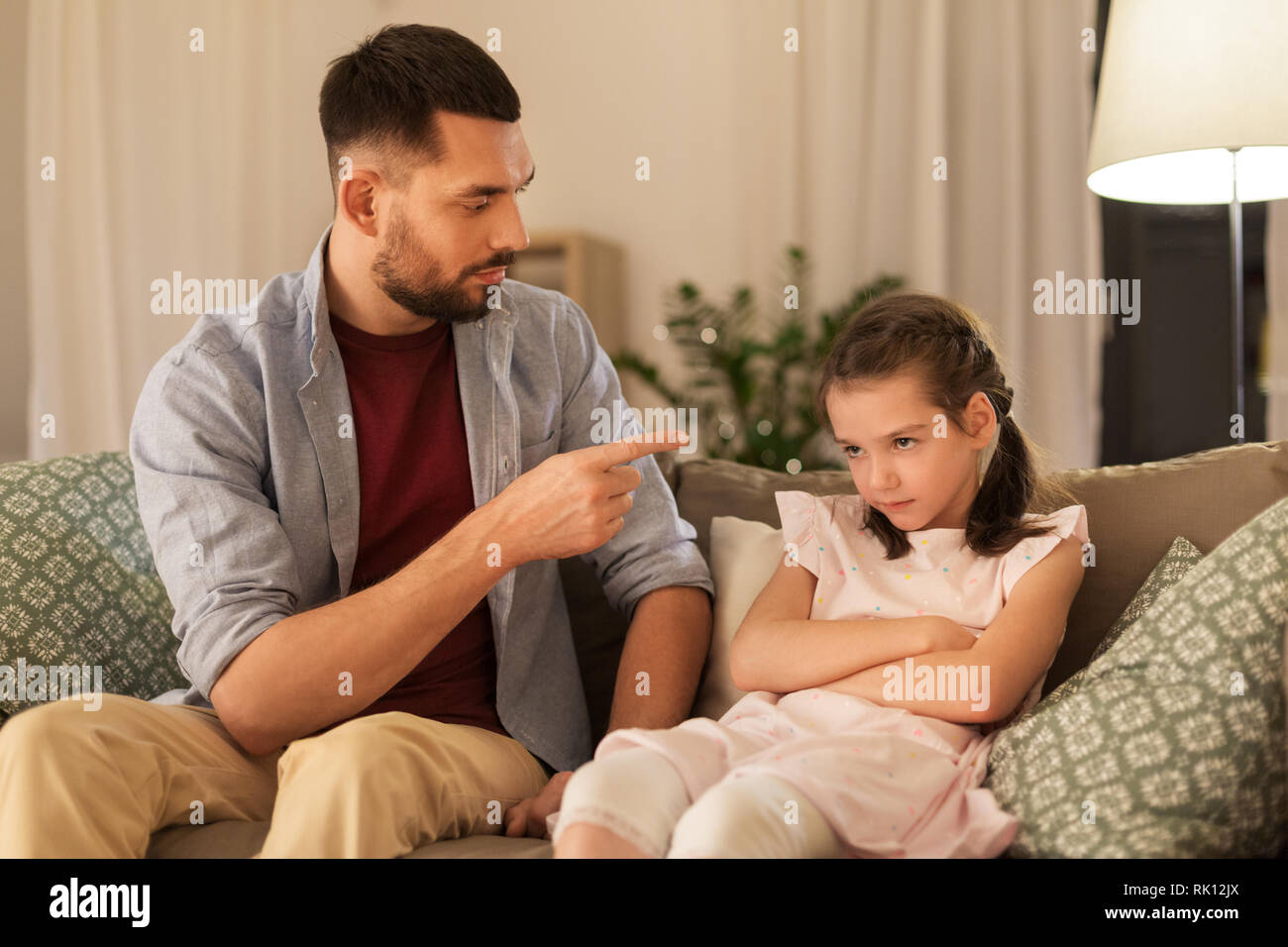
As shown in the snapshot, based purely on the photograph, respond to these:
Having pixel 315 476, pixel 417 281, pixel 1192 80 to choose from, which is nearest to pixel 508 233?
pixel 417 281

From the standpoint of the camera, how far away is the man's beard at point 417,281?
1.47 metres

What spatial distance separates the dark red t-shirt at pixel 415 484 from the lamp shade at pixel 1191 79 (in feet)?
4.39

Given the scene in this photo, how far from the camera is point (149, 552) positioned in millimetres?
1579

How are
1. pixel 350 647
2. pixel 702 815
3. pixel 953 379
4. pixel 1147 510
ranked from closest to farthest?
pixel 702 815, pixel 350 647, pixel 953 379, pixel 1147 510

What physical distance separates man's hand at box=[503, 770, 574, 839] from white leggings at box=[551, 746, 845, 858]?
0.26 meters

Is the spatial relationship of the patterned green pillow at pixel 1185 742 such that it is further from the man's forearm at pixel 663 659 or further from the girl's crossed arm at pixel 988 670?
the man's forearm at pixel 663 659

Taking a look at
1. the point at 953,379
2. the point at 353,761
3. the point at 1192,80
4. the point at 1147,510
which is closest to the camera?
the point at 353,761

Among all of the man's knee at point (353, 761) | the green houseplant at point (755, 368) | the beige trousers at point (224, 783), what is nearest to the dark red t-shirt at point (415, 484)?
the beige trousers at point (224, 783)

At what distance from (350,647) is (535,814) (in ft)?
0.92

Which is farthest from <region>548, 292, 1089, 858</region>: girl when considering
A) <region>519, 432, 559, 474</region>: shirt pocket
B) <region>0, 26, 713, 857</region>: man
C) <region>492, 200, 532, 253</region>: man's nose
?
<region>492, 200, 532, 253</region>: man's nose

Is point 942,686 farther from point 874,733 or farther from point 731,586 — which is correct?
point 731,586

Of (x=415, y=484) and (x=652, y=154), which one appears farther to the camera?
(x=652, y=154)
